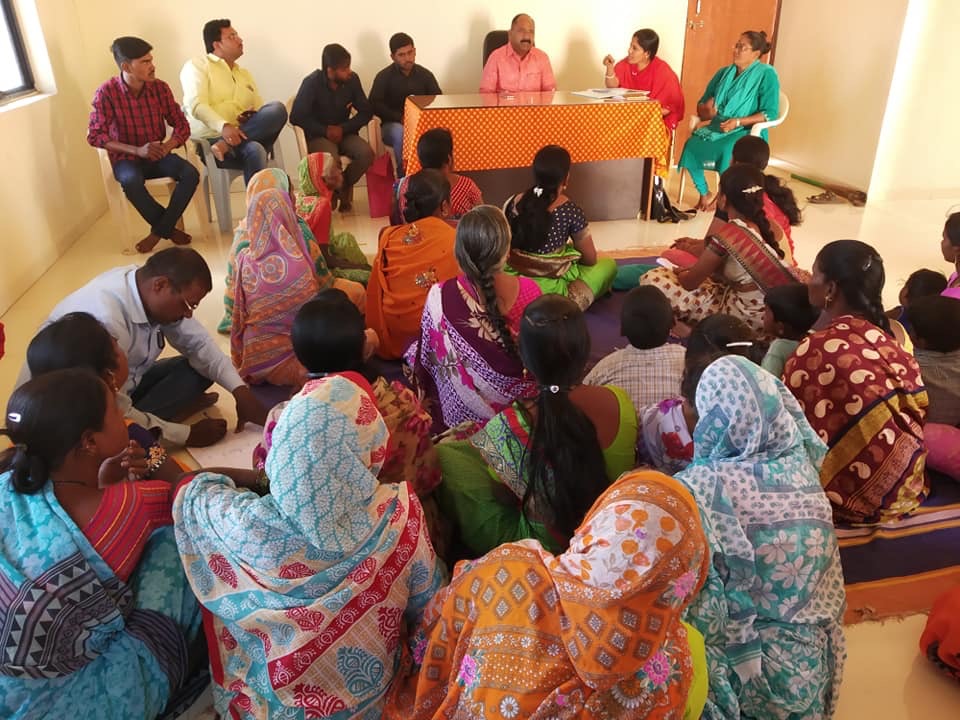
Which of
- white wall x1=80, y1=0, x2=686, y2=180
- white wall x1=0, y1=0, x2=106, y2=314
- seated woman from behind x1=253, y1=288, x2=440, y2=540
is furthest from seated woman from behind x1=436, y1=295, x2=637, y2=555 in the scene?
white wall x1=80, y1=0, x2=686, y2=180

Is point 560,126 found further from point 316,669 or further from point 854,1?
point 316,669

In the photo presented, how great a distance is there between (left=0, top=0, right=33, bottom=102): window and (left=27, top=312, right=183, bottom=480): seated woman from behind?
3.48m

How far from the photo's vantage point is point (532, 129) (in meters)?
4.74

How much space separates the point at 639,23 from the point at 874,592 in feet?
18.8

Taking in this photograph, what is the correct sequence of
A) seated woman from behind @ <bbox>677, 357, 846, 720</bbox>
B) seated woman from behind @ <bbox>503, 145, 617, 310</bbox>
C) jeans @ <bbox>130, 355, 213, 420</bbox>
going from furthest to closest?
seated woman from behind @ <bbox>503, 145, 617, 310</bbox>
jeans @ <bbox>130, 355, 213, 420</bbox>
seated woman from behind @ <bbox>677, 357, 846, 720</bbox>

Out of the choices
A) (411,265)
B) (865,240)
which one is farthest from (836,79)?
(411,265)

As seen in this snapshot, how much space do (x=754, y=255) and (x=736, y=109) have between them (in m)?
3.08

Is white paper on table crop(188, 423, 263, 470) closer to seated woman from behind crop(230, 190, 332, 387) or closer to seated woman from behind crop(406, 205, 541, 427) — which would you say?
seated woman from behind crop(230, 190, 332, 387)

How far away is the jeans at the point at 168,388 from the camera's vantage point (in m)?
→ 2.67

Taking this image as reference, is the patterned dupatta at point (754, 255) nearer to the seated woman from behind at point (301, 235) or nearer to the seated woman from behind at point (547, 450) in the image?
the seated woman from behind at point (547, 450)

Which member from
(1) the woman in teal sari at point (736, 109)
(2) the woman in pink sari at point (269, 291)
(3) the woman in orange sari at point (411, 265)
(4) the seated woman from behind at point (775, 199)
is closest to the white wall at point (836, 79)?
(1) the woman in teal sari at point (736, 109)

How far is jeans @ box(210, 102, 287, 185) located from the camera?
4891 mm

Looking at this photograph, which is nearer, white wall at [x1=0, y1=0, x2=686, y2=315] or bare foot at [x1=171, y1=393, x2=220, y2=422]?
bare foot at [x1=171, y1=393, x2=220, y2=422]

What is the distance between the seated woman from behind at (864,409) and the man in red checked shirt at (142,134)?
3.96 metres
